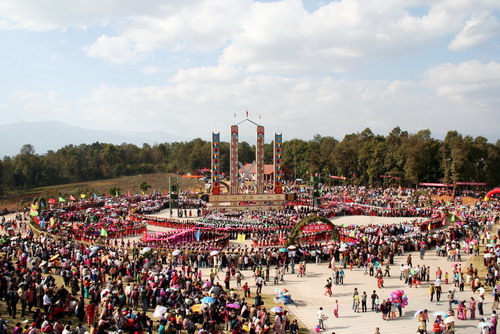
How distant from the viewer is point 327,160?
85250 millimetres

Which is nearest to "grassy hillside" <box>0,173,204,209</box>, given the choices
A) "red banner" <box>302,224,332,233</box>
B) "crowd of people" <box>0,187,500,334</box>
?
"crowd of people" <box>0,187,500,334</box>

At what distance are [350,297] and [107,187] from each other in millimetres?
75518

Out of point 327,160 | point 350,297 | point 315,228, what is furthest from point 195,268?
point 327,160

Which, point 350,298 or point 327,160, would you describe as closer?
point 350,298

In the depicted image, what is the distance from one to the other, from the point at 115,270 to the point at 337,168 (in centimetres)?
6668

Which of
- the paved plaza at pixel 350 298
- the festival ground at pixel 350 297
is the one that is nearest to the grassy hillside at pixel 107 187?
the festival ground at pixel 350 297

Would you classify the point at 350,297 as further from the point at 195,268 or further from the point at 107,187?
the point at 107,187

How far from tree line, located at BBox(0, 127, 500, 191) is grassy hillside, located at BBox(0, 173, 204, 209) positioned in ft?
12.8

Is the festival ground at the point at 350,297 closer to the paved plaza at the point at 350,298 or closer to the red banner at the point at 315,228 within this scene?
the paved plaza at the point at 350,298

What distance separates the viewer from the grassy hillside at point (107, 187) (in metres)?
75.8

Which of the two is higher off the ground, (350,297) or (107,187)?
(107,187)

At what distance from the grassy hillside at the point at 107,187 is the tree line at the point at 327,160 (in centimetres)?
391

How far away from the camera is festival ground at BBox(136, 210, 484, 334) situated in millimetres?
15875

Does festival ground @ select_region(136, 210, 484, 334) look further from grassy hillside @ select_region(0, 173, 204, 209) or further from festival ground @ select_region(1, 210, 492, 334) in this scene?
grassy hillside @ select_region(0, 173, 204, 209)
